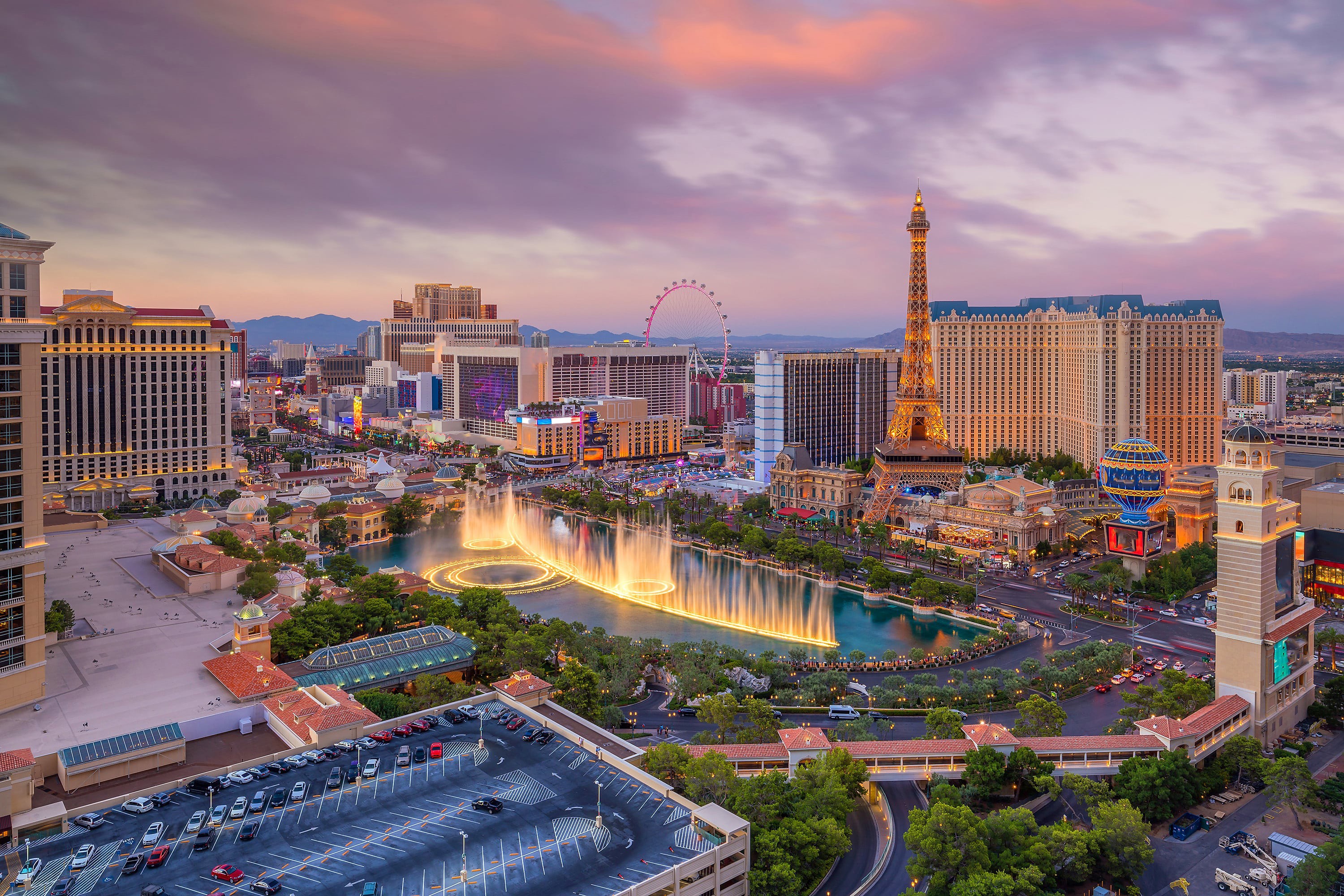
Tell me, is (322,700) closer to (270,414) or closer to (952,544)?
(952,544)

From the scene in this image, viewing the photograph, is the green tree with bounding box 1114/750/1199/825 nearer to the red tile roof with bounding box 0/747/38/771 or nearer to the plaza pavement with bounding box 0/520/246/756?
the plaza pavement with bounding box 0/520/246/756

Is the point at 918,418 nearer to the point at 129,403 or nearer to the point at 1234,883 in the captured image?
the point at 1234,883

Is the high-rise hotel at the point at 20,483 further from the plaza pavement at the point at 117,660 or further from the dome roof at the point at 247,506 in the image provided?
the dome roof at the point at 247,506

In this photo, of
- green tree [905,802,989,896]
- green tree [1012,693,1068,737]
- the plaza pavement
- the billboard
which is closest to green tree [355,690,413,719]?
the plaza pavement

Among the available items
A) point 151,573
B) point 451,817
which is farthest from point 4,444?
point 151,573

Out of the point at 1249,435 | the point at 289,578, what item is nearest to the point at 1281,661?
the point at 1249,435

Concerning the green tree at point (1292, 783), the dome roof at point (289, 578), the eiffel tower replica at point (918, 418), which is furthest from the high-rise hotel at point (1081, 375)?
the dome roof at point (289, 578)
